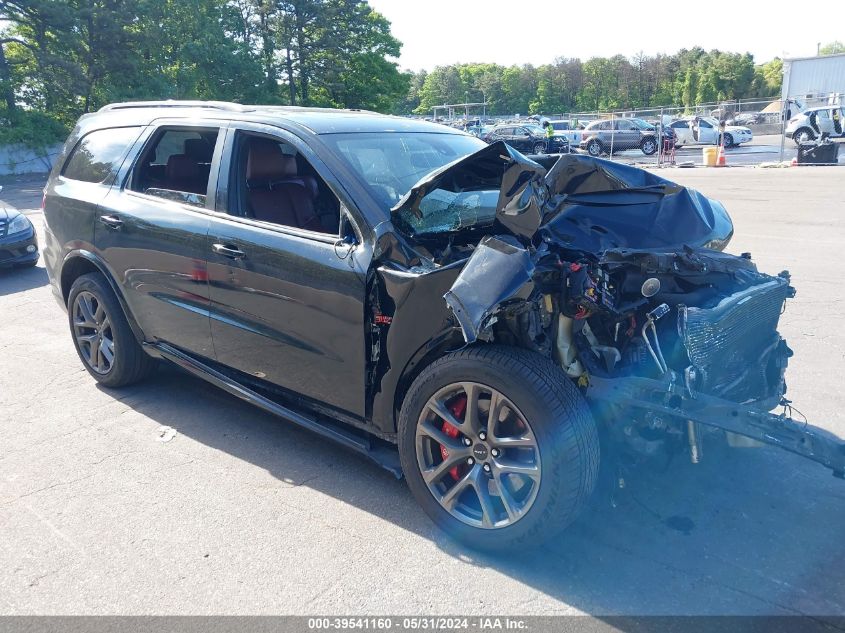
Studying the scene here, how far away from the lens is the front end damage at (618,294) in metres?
2.86

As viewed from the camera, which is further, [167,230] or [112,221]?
[112,221]

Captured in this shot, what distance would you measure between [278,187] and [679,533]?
→ 298 centimetres

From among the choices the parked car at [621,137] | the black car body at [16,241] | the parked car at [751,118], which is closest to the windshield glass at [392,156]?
the black car body at [16,241]

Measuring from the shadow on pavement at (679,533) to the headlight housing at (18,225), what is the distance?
7333mm

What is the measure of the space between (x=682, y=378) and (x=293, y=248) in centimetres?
200

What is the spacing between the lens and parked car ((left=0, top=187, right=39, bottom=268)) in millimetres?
9477

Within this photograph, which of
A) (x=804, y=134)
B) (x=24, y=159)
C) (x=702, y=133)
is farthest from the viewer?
(x=702, y=133)

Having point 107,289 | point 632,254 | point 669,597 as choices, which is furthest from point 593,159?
point 107,289

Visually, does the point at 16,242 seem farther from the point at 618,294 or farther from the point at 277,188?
the point at 618,294

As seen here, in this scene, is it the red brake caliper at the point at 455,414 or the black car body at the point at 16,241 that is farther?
the black car body at the point at 16,241

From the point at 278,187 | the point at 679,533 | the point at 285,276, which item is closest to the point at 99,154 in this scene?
the point at 278,187

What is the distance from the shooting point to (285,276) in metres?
3.61

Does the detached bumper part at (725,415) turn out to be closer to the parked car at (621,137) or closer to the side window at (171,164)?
the side window at (171,164)

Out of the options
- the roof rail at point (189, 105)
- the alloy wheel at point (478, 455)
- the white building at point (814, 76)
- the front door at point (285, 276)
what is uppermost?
the white building at point (814, 76)
